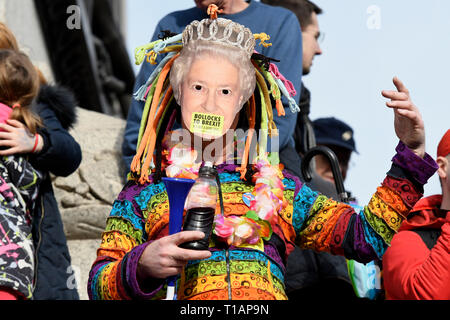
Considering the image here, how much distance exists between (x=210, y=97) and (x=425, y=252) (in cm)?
97

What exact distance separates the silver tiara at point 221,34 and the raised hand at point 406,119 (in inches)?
23.0

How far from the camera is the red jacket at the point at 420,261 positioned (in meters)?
2.55

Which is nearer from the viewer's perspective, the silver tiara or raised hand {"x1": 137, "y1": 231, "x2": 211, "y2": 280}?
raised hand {"x1": 137, "y1": 231, "x2": 211, "y2": 280}

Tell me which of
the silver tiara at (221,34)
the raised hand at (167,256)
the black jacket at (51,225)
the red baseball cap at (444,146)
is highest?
the silver tiara at (221,34)

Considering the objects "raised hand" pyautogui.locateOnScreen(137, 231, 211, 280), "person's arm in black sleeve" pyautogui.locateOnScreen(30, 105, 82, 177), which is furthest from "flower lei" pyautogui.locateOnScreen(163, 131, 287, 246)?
"person's arm in black sleeve" pyautogui.locateOnScreen(30, 105, 82, 177)

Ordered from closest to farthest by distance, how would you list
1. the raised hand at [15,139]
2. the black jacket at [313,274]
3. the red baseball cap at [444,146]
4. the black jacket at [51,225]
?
the red baseball cap at [444,146] → the raised hand at [15,139] → the black jacket at [51,225] → the black jacket at [313,274]

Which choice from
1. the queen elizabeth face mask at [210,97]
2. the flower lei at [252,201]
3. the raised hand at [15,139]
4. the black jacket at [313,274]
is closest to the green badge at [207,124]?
the queen elizabeth face mask at [210,97]

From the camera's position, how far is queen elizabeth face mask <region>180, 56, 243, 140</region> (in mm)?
2582

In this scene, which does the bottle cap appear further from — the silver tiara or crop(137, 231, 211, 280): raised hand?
the silver tiara

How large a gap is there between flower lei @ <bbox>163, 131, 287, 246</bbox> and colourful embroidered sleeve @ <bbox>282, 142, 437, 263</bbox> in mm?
119

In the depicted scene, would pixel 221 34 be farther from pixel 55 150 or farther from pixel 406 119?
pixel 55 150

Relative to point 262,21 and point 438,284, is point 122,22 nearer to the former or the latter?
point 262,21

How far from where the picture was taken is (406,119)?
2.45m

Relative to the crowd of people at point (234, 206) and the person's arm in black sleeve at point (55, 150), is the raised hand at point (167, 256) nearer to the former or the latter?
the crowd of people at point (234, 206)
